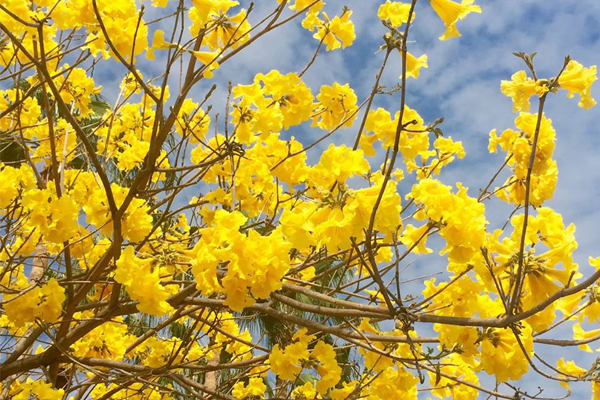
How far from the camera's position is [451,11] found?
6.50 ft

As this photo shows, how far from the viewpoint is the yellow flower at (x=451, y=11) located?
1.97 meters

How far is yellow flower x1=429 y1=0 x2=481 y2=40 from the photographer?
197cm

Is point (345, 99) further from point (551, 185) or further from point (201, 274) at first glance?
point (201, 274)

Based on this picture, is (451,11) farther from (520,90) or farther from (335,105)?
(335,105)

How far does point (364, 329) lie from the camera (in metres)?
3.12

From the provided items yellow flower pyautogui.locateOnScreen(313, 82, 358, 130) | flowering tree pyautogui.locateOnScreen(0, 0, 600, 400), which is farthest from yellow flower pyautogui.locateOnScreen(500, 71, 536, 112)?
yellow flower pyautogui.locateOnScreen(313, 82, 358, 130)

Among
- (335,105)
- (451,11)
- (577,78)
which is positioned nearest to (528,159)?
(577,78)

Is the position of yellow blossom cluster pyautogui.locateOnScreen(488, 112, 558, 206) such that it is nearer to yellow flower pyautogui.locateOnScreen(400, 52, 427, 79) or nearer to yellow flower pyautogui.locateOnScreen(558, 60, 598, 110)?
yellow flower pyautogui.locateOnScreen(558, 60, 598, 110)

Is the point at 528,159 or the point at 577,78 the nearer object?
the point at 577,78

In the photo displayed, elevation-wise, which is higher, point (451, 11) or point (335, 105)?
point (335, 105)

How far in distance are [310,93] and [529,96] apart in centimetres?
134

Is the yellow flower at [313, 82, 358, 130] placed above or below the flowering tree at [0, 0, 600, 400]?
above

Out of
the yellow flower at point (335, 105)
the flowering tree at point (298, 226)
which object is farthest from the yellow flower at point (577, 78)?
the yellow flower at point (335, 105)

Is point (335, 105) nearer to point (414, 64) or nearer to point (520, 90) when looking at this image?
point (414, 64)
